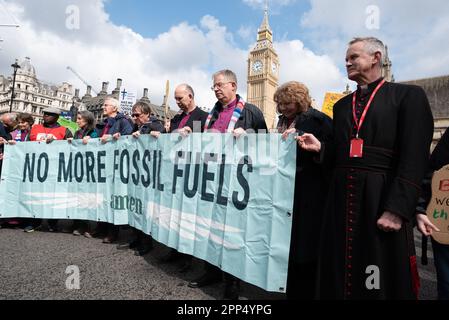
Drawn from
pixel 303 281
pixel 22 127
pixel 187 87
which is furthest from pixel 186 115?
pixel 22 127

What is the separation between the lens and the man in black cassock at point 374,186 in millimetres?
1631

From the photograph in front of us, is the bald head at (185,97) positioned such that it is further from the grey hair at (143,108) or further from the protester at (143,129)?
the grey hair at (143,108)

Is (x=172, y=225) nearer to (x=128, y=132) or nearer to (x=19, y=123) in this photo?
(x=128, y=132)

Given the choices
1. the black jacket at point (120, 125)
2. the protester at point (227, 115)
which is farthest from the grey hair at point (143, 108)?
the protester at point (227, 115)

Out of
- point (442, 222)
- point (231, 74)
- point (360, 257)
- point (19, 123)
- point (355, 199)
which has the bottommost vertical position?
point (360, 257)

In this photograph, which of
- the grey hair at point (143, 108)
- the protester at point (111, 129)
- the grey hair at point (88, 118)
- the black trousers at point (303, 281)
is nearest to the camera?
the black trousers at point (303, 281)

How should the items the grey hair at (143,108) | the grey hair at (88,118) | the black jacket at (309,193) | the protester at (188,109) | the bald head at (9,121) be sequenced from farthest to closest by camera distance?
the bald head at (9,121) → the grey hair at (88,118) → the grey hair at (143,108) → the protester at (188,109) → the black jacket at (309,193)

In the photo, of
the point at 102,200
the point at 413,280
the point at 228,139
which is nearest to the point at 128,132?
the point at 102,200

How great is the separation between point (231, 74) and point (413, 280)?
255cm

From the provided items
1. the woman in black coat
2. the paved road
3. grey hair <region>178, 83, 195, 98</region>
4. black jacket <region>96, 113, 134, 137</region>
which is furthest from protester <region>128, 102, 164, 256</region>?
the woman in black coat

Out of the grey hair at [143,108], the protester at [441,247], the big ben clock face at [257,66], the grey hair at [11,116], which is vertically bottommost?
the protester at [441,247]

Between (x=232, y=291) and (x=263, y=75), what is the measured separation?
295 ft

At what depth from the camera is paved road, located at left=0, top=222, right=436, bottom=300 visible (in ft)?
8.52

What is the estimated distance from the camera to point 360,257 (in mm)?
1745
